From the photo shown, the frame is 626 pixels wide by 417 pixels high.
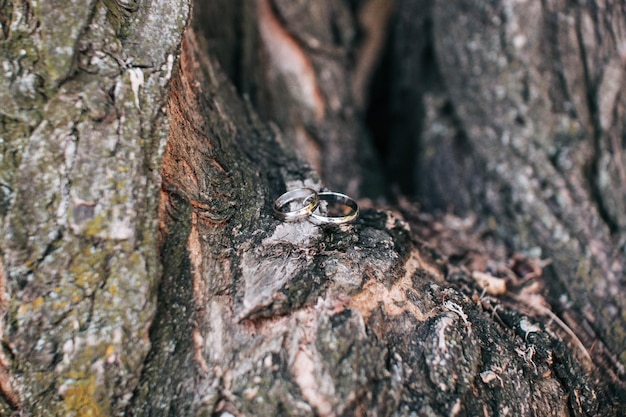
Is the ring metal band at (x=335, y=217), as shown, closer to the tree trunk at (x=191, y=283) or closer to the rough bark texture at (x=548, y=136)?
the tree trunk at (x=191, y=283)

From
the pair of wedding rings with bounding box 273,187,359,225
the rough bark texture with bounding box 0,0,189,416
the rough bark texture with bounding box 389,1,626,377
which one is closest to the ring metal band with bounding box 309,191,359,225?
the pair of wedding rings with bounding box 273,187,359,225

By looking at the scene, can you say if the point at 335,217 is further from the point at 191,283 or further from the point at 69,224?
the point at 69,224

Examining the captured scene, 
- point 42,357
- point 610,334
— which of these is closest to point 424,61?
point 610,334

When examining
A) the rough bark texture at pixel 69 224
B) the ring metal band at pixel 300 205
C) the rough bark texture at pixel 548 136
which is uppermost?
the rough bark texture at pixel 69 224

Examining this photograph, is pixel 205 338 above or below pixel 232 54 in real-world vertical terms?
below

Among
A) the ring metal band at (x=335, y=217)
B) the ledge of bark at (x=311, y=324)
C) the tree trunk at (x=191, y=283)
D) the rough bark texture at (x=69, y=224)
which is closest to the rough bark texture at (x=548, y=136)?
the tree trunk at (x=191, y=283)

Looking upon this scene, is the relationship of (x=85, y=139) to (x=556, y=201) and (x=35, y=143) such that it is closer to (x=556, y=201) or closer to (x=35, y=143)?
(x=35, y=143)

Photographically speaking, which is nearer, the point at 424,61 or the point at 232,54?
the point at 232,54
